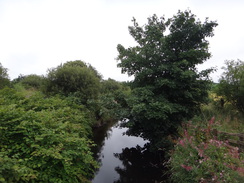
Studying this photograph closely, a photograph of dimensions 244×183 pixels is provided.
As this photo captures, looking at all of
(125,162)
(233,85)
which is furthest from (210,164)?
(233,85)

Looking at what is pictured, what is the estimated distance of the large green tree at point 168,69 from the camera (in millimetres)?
6895

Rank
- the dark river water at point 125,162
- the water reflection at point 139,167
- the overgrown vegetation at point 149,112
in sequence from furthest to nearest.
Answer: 1. the dark river water at point 125,162
2. the water reflection at point 139,167
3. the overgrown vegetation at point 149,112

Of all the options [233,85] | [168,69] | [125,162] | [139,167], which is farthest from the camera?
[233,85]

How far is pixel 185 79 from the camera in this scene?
686cm

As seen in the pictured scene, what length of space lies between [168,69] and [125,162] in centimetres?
533

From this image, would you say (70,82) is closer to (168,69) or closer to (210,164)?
(168,69)

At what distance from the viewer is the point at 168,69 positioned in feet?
22.9

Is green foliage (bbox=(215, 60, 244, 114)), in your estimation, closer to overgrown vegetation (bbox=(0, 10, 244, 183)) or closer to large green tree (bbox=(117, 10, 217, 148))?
overgrown vegetation (bbox=(0, 10, 244, 183))

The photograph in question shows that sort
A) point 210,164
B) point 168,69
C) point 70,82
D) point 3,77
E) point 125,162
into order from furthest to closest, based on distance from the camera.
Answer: point 3,77 → point 70,82 → point 125,162 → point 168,69 → point 210,164

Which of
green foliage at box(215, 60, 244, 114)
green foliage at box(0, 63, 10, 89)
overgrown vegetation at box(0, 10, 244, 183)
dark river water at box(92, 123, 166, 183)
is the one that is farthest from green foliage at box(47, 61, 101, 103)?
green foliage at box(215, 60, 244, 114)

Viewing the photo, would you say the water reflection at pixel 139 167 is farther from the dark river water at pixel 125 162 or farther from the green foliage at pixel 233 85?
the green foliage at pixel 233 85

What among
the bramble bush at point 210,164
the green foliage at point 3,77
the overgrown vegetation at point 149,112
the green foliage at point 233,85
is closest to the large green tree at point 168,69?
the overgrown vegetation at point 149,112

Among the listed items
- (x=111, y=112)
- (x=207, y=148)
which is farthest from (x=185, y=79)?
(x=111, y=112)

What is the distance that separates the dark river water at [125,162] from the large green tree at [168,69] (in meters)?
1.31
